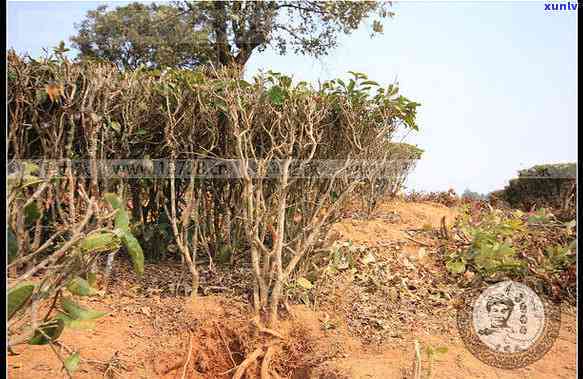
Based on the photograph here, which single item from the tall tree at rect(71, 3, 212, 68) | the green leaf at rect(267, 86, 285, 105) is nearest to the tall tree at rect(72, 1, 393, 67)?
the tall tree at rect(71, 3, 212, 68)

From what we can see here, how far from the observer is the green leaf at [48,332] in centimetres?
193

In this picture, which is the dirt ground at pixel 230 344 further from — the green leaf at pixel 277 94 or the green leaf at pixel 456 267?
the green leaf at pixel 277 94

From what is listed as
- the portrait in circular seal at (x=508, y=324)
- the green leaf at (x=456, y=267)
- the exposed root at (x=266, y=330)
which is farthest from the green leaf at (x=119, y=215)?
the green leaf at (x=456, y=267)

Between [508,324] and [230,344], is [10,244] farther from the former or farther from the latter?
[508,324]

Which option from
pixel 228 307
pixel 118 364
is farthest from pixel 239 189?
pixel 118 364

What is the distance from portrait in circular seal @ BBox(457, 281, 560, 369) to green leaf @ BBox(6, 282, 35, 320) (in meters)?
3.09

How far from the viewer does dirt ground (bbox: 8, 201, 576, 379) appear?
3.44 meters

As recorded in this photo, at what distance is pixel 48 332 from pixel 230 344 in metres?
2.22

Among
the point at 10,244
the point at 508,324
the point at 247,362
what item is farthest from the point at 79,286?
the point at 508,324

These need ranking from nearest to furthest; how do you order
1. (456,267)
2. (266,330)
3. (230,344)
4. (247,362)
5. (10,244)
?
(10,244) < (247,362) < (266,330) < (230,344) < (456,267)

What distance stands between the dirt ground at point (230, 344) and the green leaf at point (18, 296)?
156 centimetres

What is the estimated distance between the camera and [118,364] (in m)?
3.37

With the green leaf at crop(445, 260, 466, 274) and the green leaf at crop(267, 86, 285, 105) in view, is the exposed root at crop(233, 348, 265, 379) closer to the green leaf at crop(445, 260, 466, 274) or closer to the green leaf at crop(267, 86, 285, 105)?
the green leaf at crop(267, 86, 285, 105)

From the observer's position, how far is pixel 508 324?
418 cm
